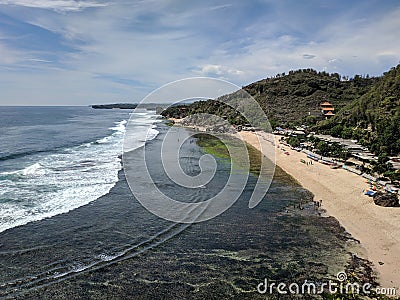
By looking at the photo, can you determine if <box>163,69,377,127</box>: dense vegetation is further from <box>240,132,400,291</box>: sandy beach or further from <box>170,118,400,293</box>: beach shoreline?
<box>240,132,400,291</box>: sandy beach

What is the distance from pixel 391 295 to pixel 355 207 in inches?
456

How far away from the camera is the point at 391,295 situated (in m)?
13.5

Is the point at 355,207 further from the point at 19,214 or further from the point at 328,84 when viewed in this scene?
the point at 328,84

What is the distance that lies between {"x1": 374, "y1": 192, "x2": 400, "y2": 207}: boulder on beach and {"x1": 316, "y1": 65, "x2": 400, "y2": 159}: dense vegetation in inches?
578

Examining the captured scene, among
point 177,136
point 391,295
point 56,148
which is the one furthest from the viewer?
point 177,136

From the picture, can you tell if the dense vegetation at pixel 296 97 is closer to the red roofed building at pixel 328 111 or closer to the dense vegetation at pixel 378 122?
the red roofed building at pixel 328 111

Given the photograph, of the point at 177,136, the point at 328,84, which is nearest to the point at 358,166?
the point at 177,136

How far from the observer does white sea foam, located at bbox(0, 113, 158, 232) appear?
73.1 feet

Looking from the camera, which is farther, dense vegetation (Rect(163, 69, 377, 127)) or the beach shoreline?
dense vegetation (Rect(163, 69, 377, 127))

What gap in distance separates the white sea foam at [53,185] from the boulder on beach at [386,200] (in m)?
21.3

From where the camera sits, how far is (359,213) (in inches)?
908

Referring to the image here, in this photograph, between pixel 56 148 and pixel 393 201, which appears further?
pixel 56 148

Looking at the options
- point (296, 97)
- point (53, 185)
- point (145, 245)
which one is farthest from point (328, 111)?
point (145, 245)

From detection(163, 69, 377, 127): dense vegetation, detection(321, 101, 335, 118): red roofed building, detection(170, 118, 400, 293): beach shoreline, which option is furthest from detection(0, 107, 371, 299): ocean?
detection(163, 69, 377, 127): dense vegetation
